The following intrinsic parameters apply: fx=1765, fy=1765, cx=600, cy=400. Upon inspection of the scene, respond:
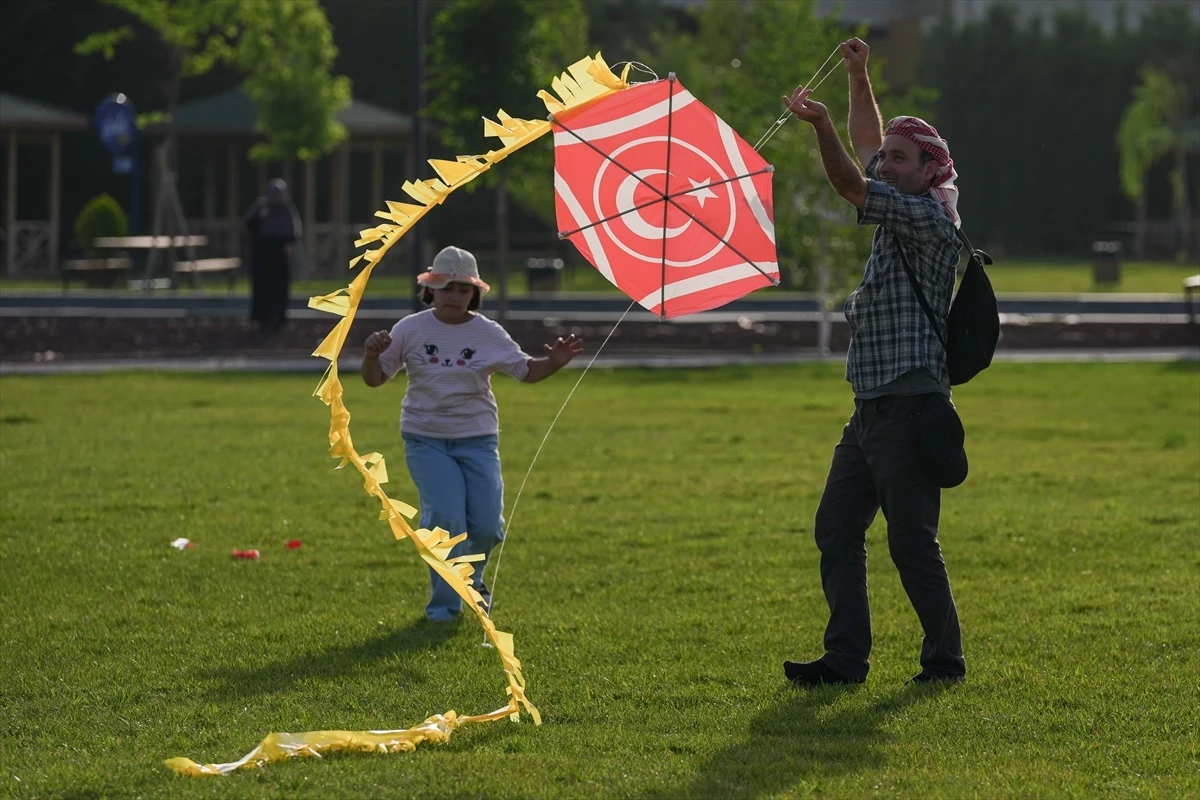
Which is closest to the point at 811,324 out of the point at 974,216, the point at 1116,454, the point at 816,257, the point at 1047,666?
the point at 816,257

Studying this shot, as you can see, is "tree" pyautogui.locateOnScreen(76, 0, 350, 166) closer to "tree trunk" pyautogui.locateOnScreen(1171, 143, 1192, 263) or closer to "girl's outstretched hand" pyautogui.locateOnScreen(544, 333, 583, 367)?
"tree trunk" pyautogui.locateOnScreen(1171, 143, 1192, 263)

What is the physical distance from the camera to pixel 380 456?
649 centimetres

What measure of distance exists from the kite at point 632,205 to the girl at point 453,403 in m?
0.96

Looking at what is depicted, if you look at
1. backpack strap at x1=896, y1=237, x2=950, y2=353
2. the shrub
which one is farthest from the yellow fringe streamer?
the shrub

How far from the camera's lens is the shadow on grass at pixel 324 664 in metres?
6.67

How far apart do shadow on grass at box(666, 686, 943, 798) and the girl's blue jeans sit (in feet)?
6.33

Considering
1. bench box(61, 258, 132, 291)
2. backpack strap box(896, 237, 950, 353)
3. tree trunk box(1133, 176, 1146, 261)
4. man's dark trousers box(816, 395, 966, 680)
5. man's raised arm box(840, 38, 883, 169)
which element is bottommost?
man's dark trousers box(816, 395, 966, 680)

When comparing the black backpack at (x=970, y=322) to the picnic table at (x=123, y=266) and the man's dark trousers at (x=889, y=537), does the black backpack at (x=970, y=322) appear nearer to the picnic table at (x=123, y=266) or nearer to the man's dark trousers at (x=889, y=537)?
the man's dark trousers at (x=889, y=537)

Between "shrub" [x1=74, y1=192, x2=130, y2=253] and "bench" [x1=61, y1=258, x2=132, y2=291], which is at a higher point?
"shrub" [x1=74, y1=192, x2=130, y2=253]

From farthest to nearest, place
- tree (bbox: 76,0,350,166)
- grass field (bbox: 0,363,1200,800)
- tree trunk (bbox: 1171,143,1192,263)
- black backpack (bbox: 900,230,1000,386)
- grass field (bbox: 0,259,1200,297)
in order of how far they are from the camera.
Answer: tree trunk (bbox: 1171,143,1192,263)
grass field (bbox: 0,259,1200,297)
tree (bbox: 76,0,350,166)
black backpack (bbox: 900,230,1000,386)
grass field (bbox: 0,363,1200,800)

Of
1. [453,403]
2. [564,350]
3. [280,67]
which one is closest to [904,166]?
[564,350]

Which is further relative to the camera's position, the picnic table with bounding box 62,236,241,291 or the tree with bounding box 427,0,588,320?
the picnic table with bounding box 62,236,241,291

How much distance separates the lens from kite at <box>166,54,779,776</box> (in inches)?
253

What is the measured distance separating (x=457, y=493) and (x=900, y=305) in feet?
7.88
